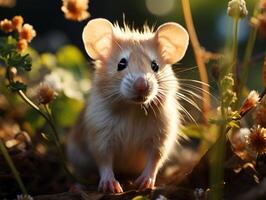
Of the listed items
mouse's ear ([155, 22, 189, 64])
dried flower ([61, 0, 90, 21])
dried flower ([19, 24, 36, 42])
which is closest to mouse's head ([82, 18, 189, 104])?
mouse's ear ([155, 22, 189, 64])

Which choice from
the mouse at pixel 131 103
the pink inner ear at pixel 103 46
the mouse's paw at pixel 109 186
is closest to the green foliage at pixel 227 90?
the mouse at pixel 131 103

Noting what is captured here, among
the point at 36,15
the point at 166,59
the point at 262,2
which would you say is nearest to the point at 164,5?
the point at 36,15

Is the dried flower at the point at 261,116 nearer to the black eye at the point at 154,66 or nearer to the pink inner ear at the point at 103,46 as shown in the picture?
the black eye at the point at 154,66

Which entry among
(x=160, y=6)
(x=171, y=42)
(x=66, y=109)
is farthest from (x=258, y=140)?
(x=160, y=6)

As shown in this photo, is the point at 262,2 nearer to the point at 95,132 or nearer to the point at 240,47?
the point at 95,132

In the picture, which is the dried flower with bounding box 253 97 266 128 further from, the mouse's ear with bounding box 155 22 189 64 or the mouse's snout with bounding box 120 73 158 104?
the mouse's ear with bounding box 155 22 189 64

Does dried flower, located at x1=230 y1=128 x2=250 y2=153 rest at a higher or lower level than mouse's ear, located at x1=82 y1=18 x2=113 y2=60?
lower
